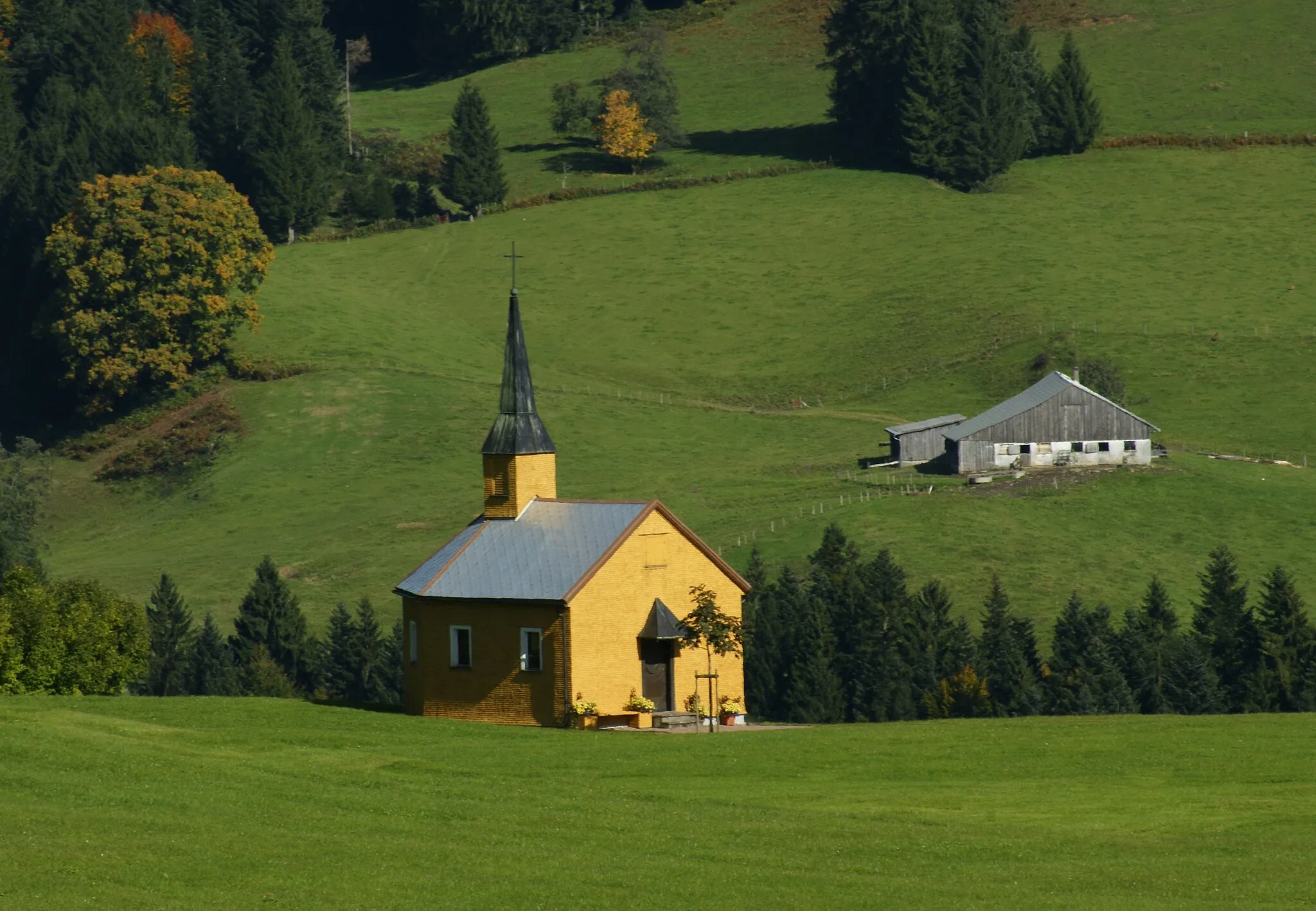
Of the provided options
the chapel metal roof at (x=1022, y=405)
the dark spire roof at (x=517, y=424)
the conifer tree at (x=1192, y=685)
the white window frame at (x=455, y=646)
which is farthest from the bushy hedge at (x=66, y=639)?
the chapel metal roof at (x=1022, y=405)

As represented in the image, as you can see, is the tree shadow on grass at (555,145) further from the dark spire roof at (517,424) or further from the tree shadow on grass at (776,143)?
the dark spire roof at (517,424)

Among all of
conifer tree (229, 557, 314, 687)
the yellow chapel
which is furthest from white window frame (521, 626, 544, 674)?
conifer tree (229, 557, 314, 687)

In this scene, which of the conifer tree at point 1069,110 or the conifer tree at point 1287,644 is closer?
the conifer tree at point 1287,644

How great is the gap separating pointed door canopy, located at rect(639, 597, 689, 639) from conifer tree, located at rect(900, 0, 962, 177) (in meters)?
109

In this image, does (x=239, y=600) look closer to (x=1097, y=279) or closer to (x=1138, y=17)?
(x=1097, y=279)

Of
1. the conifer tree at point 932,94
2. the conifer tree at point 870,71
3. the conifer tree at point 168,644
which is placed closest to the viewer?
the conifer tree at point 168,644

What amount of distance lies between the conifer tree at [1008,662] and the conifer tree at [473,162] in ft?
280

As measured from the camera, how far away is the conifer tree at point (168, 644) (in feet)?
281

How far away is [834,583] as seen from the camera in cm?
8812

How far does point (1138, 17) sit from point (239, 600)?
381ft

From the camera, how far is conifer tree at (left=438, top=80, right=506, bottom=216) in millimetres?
160000

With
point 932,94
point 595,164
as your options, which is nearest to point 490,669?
point 932,94

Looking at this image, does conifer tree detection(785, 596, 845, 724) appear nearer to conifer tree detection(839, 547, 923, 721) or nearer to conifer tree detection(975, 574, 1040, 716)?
conifer tree detection(839, 547, 923, 721)

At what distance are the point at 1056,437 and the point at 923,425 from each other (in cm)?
660
